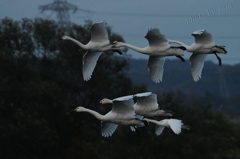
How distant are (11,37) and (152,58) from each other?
90.2 ft

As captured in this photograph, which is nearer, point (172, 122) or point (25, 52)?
point (172, 122)

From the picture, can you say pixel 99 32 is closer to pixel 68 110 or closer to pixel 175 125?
pixel 175 125

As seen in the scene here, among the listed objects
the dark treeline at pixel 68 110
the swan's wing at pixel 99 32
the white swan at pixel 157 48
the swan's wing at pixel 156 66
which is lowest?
the dark treeline at pixel 68 110

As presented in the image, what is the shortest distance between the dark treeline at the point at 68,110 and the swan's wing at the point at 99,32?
1107 cm

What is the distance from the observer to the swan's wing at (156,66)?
27594 millimetres

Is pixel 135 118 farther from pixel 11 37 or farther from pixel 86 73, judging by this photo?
pixel 11 37

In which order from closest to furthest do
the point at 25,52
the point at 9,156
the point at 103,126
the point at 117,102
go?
1. the point at 117,102
2. the point at 103,126
3. the point at 9,156
4. the point at 25,52

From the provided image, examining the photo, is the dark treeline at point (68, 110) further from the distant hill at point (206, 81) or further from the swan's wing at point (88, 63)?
the distant hill at point (206, 81)

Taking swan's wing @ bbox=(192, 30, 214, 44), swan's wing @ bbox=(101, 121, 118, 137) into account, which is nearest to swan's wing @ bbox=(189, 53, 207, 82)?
swan's wing @ bbox=(192, 30, 214, 44)

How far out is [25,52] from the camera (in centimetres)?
5366

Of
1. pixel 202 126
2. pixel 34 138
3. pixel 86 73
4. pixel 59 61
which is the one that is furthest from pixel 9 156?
pixel 86 73

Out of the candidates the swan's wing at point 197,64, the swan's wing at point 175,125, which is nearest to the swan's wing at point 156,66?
the swan's wing at point 197,64

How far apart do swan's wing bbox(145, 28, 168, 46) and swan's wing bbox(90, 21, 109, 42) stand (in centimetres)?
208

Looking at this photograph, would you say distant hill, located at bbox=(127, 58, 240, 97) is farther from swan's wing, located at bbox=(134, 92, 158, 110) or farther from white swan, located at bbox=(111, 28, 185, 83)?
white swan, located at bbox=(111, 28, 185, 83)
